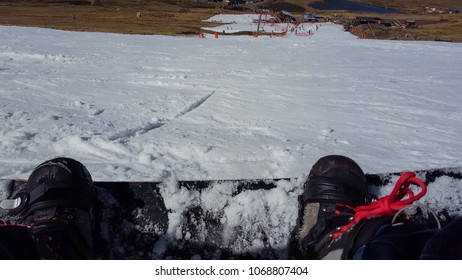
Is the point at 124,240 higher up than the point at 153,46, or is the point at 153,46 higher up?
the point at 153,46

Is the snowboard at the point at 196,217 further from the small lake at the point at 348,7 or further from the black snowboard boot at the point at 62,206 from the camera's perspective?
the small lake at the point at 348,7

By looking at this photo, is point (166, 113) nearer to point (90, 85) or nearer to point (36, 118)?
point (36, 118)

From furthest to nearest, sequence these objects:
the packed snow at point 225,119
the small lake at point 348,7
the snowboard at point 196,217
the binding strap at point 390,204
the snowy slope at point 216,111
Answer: the small lake at point 348,7 < the snowy slope at point 216,111 < the packed snow at point 225,119 < the snowboard at point 196,217 < the binding strap at point 390,204

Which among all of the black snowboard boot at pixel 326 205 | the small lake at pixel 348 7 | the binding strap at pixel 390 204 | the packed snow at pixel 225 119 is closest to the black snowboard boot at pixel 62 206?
the packed snow at pixel 225 119

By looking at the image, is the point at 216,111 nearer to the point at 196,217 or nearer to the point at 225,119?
the point at 225,119

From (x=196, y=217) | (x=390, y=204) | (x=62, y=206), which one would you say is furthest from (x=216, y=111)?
(x=390, y=204)

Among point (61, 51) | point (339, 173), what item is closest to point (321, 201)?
point (339, 173)

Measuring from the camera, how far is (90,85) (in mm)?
4156

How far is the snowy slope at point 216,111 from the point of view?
2461 millimetres

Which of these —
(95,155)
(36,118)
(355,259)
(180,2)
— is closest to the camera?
(355,259)

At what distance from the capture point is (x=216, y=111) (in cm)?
343

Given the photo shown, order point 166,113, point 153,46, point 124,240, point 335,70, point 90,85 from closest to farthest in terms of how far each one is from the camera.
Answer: point 124,240 < point 166,113 < point 90,85 < point 335,70 < point 153,46
